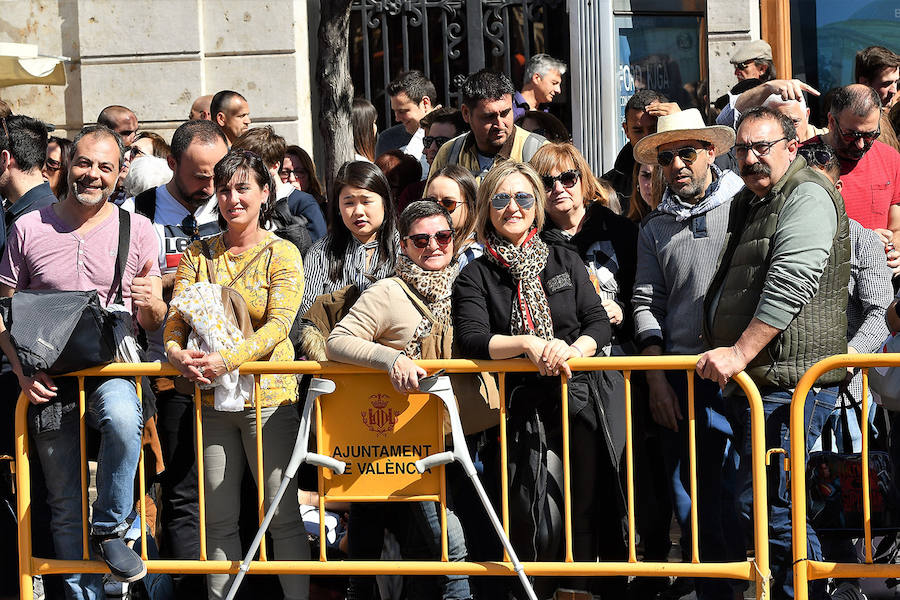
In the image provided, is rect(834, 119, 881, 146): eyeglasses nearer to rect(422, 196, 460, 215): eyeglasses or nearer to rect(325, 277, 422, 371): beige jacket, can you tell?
rect(422, 196, 460, 215): eyeglasses

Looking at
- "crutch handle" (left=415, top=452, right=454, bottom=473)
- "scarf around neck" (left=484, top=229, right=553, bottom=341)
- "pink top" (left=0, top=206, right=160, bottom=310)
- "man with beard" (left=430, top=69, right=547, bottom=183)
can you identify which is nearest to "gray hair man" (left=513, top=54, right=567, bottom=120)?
"man with beard" (left=430, top=69, right=547, bottom=183)

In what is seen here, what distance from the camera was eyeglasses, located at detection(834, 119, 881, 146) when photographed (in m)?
6.25

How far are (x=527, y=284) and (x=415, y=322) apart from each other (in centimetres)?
49

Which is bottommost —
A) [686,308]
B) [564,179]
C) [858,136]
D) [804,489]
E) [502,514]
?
[502,514]

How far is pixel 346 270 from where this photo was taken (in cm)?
564

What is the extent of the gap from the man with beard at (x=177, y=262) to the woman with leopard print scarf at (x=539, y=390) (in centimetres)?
130

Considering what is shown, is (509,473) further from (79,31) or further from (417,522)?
(79,31)

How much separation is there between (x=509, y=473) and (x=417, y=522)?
1.44 ft

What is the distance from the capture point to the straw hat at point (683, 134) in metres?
5.73

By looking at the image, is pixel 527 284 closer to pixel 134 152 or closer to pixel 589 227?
pixel 589 227

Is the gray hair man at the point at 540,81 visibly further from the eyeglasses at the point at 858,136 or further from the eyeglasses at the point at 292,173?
the eyeglasses at the point at 858,136

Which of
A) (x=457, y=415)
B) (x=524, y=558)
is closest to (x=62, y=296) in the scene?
(x=457, y=415)

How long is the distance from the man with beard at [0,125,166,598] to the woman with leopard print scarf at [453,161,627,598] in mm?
1414

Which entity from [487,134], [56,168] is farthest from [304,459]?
[56,168]
